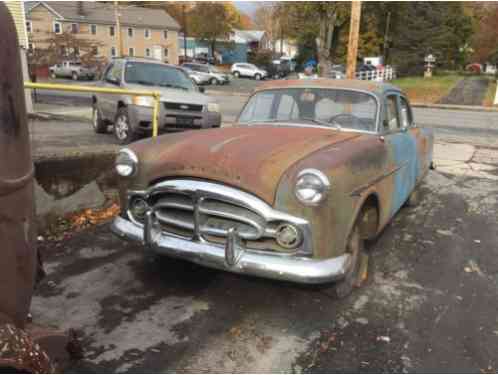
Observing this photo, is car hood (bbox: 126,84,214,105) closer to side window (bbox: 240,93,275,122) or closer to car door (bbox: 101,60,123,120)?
car door (bbox: 101,60,123,120)

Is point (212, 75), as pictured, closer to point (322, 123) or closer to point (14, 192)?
point (322, 123)

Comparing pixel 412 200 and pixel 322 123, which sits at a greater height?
pixel 322 123

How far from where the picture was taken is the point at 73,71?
39562 mm

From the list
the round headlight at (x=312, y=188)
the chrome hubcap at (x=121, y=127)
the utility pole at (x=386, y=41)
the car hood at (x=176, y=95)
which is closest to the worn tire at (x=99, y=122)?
the chrome hubcap at (x=121, y=127)

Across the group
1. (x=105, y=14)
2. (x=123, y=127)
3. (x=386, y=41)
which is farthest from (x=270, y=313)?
(x=105, y=14)

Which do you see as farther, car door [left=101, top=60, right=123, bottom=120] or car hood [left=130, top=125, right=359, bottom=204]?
car door [left=101, top=60, right=123, bottom=120]

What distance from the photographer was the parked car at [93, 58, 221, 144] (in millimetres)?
8086

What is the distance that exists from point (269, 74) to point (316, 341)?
1921 inches

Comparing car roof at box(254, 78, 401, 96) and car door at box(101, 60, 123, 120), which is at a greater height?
car roof at box(254, 78, 401, 96)

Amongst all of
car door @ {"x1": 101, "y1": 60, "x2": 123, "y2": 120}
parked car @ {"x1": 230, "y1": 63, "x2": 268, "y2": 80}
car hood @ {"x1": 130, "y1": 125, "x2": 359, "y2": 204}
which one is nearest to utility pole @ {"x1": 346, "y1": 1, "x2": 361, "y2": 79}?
car door @ {"x1": 101, "y1": 60, "x2": 123, "y2": 120}

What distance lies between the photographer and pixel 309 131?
4.05 m

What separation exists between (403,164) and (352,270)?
4.95 ft

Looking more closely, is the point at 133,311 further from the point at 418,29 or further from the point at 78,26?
the point at 78,26

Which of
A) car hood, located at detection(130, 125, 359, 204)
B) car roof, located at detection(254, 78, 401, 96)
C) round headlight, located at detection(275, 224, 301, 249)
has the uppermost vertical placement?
car roof, located at detection(254, 78, 401, 96)
